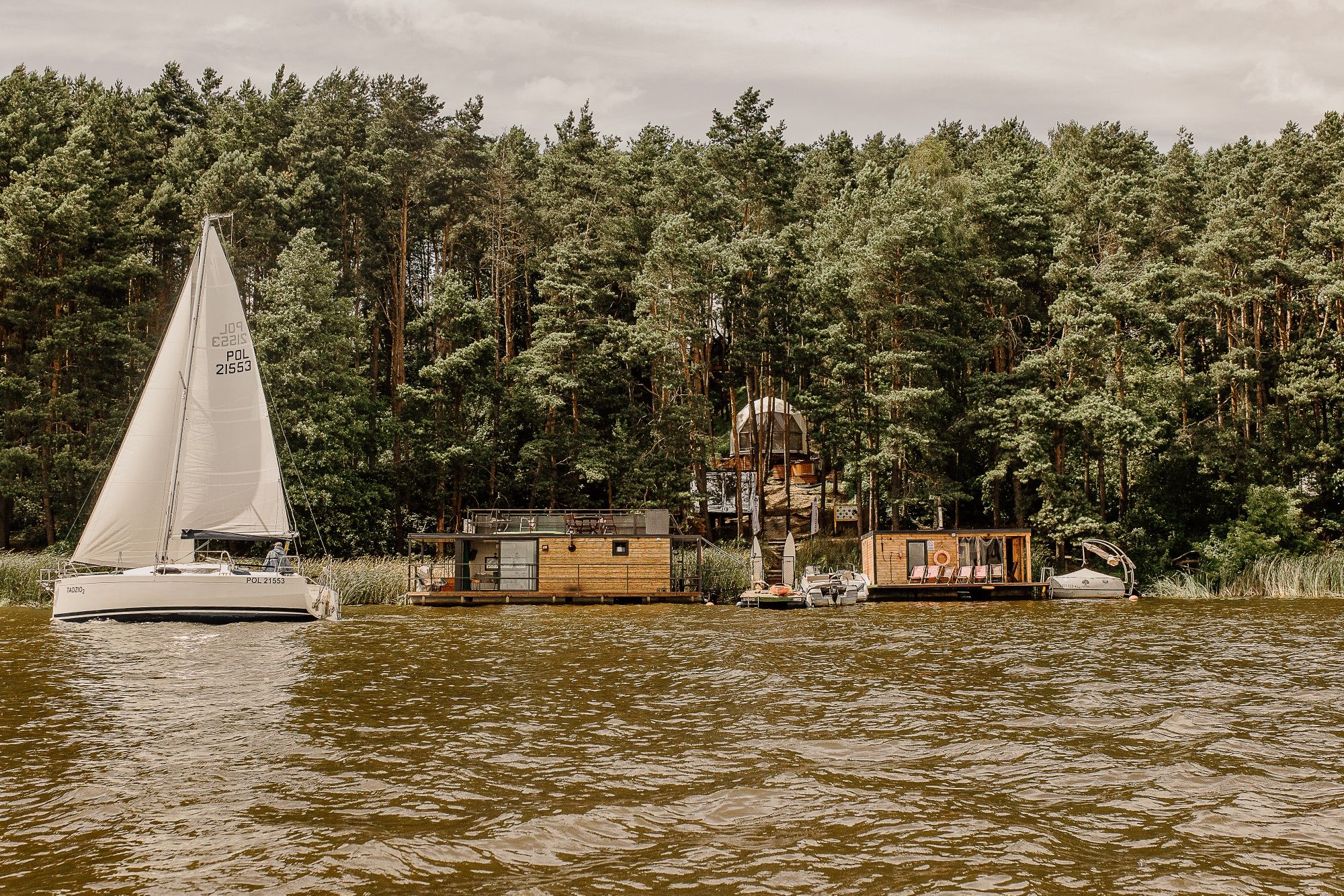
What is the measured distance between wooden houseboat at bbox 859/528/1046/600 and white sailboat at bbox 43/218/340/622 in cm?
2253

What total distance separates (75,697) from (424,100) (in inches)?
2093

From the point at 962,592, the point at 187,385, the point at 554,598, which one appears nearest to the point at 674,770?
the point at 187,385

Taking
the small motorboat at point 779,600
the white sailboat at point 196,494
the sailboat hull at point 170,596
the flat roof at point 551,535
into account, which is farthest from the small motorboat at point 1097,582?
the sailboat hull at point 170,596

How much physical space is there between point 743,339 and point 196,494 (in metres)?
26.4

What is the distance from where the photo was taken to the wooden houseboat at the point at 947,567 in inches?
1678

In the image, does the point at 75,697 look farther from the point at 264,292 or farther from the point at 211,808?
the point at 264,292

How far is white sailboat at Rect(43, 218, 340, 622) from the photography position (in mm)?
29719

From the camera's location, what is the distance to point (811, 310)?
51.1m

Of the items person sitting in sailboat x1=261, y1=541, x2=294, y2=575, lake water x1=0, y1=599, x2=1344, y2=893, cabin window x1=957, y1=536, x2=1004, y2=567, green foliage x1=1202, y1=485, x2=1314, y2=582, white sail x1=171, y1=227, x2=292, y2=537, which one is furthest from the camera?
cabin window x1=957, y1=536, x2=1004, y2=567

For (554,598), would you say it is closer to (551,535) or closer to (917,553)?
(551,535)

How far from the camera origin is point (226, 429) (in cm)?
3195

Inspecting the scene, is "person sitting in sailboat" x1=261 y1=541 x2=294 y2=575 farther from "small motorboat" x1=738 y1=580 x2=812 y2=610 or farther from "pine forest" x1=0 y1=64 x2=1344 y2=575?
"small motorboat" x1=738 y1=580 x2=812 y2=610

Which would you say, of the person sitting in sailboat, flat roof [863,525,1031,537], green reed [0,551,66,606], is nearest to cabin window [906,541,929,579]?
flat roof [863,525,1031,537]

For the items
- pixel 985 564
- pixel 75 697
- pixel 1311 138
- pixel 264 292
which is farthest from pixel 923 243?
pixel 75 697
